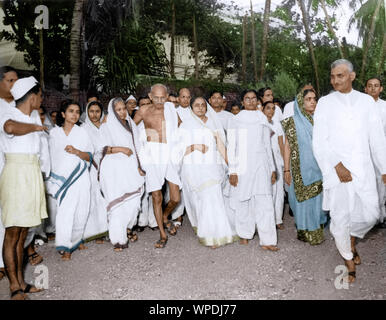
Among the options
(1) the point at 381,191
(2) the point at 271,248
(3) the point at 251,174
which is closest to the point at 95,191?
(3) the point at 251,174

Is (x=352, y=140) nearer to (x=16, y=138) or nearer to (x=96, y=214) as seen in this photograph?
(x=16, y=138)

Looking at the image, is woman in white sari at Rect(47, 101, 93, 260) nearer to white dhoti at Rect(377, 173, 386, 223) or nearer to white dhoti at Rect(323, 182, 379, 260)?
white dhoti at Rect(323, 182, 379, 260)

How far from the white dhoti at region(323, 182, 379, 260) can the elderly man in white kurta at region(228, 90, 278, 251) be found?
0.93 meters

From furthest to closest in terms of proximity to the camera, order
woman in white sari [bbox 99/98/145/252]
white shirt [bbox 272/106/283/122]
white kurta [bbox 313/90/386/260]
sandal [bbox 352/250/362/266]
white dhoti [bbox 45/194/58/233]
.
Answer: white shirt [bbox 272/106/283/122], white dhoti [bbox 45/194/58/233], woman in white sari [bbox 99/98/145/252], sandal [bbox 352/250/362/266], white kurta [bbox 313/90/386/260]

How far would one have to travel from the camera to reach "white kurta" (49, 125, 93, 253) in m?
3.91

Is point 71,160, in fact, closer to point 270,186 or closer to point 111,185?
point 111,185

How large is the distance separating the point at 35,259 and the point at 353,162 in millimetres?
3388

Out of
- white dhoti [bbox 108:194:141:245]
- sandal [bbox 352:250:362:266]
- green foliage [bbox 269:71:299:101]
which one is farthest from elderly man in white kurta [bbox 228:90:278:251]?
green foliage [bbox 269:71:299:101]

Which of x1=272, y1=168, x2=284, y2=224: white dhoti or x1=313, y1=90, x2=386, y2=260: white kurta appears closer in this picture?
x1=313, y1=90, x2=386, y2=260: white kurta

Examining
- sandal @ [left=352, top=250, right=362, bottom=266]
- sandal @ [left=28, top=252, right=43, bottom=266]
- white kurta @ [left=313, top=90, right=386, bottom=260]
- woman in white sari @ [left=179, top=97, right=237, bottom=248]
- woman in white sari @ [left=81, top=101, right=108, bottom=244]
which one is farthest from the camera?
woman in white sari @ [left=81, top=101, right=108, bottom=244]

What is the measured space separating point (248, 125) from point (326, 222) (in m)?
1.60

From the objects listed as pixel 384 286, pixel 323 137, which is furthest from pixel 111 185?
pixel 384 286

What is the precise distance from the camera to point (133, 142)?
14.5 feet

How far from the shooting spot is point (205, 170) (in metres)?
4.16
